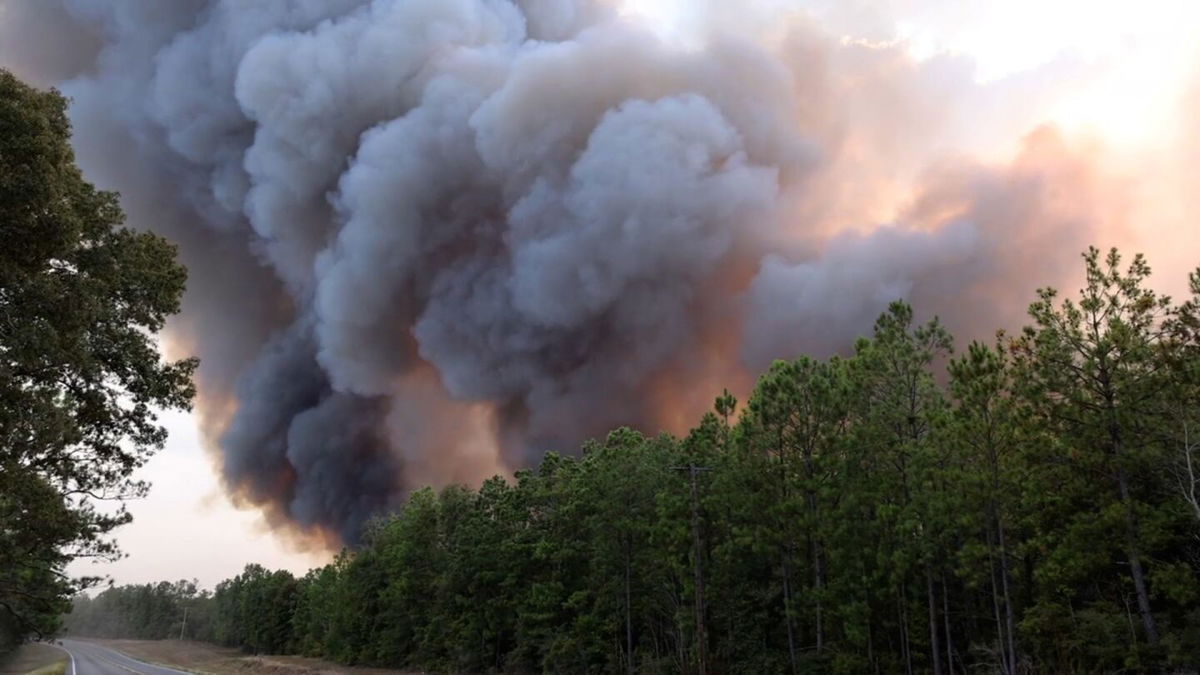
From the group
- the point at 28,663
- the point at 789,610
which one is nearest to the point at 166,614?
the point at 28,663

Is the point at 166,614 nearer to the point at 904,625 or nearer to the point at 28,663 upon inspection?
the point at 28,663

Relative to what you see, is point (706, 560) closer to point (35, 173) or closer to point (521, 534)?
point (521, 534)

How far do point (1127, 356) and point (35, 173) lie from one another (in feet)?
88.3

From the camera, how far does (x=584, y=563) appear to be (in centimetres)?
4869

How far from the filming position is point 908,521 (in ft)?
84.9

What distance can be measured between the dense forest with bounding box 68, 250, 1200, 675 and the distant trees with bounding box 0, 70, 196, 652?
71.6 ft

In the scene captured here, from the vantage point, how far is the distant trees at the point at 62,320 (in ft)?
38.8

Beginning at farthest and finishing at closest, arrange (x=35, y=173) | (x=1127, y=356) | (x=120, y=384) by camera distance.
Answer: (x=1127, y=356) < (x=120, y=384) < (x=35, y=173)

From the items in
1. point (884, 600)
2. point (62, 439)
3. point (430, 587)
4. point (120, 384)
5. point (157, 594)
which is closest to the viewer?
point (62, 439)

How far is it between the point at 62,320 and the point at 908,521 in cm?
2518

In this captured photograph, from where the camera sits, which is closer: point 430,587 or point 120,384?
point 120,384

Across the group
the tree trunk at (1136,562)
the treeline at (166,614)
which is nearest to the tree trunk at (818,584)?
the tree trunk at (1136,562)

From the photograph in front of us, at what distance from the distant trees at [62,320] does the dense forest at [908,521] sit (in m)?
21.8

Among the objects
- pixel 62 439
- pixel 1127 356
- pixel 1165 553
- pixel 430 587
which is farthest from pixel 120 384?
pixel 430 587
